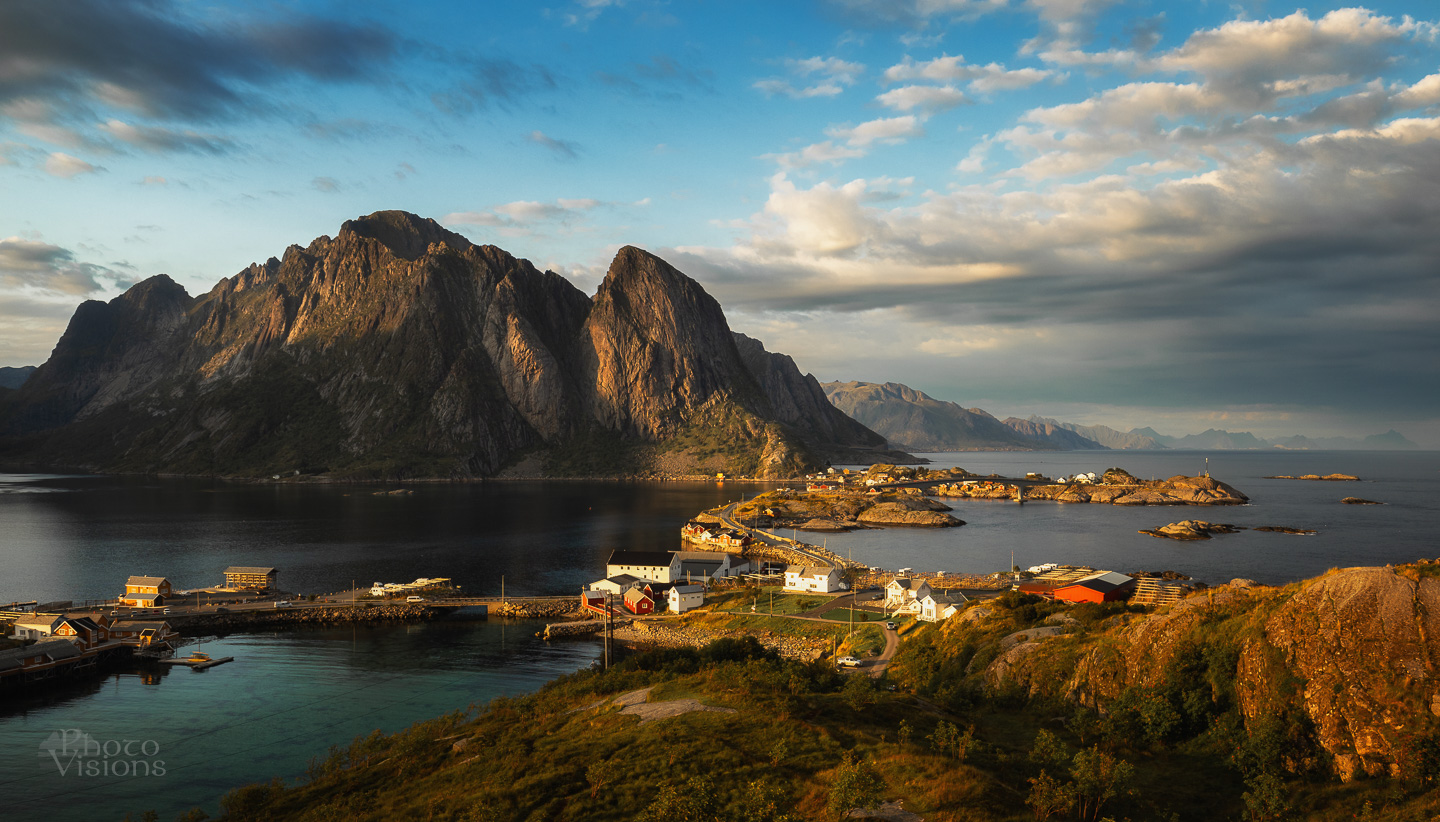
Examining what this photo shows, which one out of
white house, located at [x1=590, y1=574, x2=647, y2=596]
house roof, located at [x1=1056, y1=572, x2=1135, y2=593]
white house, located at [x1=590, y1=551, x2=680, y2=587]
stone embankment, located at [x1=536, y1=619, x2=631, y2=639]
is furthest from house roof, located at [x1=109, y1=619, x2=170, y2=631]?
house roof, located at [x1=1056, y1=572, x2=1135, y2=593]

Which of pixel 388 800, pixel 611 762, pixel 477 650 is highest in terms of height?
pixel 611 762

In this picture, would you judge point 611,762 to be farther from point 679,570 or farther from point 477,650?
point 679,570

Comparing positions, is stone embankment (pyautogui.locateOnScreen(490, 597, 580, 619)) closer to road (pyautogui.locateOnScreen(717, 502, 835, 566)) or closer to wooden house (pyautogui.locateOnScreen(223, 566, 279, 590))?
wooden house (pyautogui.locateOnScreen(223, 566, 279, 590))

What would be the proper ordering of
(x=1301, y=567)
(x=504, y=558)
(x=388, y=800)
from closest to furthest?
(x=388, y=800), (x=1301, y=567), (x=504, y=558)

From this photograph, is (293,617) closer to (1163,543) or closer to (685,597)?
(685,597)

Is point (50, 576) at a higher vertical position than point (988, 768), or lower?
lower

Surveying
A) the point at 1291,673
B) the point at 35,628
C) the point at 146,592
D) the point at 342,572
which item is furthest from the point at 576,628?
the point at 1291,673

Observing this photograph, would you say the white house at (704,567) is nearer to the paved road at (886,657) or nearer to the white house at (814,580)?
the white house at (814,580)

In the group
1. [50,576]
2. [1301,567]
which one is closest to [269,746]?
[50,576]
